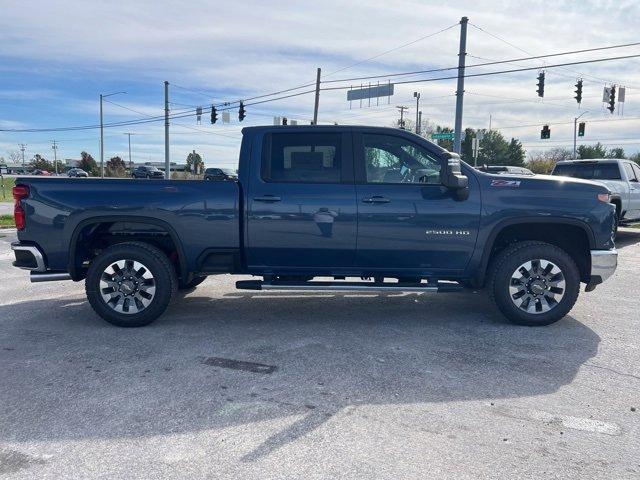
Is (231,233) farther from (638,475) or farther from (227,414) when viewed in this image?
(638,475)

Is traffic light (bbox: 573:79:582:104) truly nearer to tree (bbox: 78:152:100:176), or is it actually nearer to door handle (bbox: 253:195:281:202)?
door handle (bbox: 253:195:281:202)

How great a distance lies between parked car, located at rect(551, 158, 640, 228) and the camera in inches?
475

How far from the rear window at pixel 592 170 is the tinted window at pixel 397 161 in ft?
30.0

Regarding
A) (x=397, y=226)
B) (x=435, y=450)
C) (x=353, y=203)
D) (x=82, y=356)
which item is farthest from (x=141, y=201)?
(x=435, y=450)

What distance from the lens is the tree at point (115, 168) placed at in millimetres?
65075

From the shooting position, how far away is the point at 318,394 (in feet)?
12.2

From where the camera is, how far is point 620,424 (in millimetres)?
3359

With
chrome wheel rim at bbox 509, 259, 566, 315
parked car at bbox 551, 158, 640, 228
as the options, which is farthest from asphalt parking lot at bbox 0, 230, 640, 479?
parked car at bbox 551, 158, 640, 228

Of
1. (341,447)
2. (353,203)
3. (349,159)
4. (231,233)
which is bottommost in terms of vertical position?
(341,447)

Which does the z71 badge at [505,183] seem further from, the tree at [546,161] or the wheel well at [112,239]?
the tree at [546,161]

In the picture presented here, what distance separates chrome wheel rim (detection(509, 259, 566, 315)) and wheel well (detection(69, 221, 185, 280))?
3.45 meters

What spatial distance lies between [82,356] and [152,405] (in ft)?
4.32

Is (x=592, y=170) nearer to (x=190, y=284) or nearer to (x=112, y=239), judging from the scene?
(x=190, y=284)

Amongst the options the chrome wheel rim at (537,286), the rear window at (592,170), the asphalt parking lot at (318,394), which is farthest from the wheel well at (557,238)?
the rear window at (592,170)
